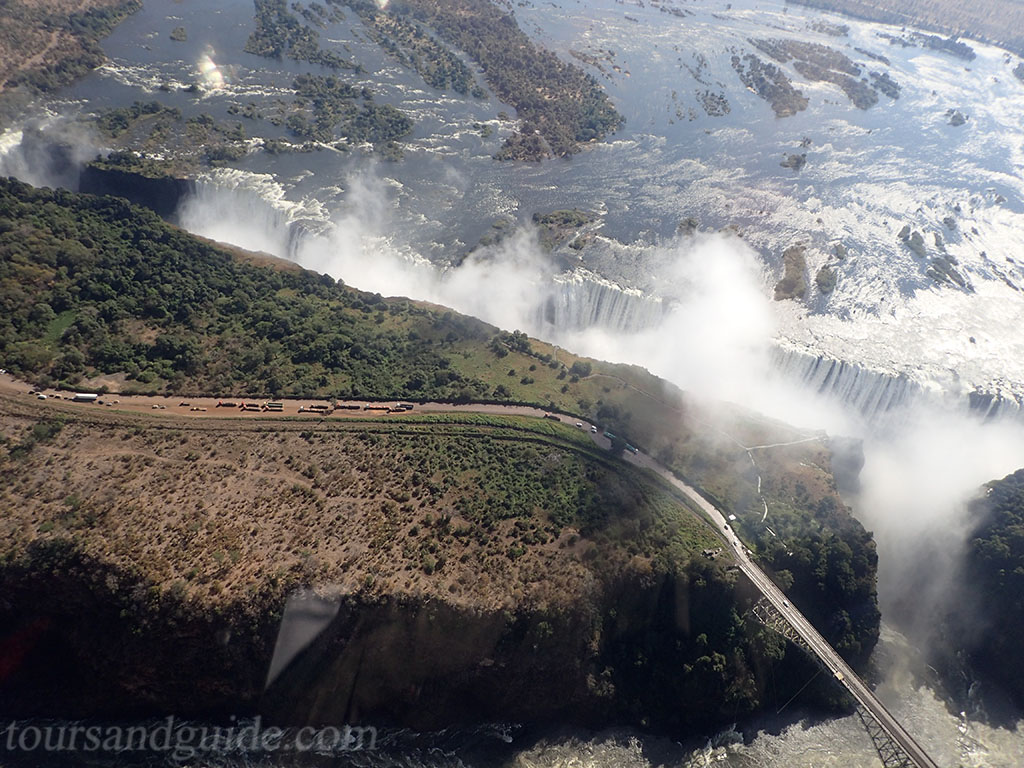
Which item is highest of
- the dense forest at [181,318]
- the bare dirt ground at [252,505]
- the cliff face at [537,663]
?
the dense forest at [181,318]

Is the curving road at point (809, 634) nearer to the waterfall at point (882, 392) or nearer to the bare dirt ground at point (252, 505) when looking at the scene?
the bare dirt ground at point (252, 505)

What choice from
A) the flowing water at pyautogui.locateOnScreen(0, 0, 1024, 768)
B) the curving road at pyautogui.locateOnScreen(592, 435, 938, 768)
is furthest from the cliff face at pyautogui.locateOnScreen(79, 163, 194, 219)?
the curving road at pyautogui.locateOnScreen(592, 435, 938, 768)

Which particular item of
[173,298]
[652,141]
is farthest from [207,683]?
[652,141]

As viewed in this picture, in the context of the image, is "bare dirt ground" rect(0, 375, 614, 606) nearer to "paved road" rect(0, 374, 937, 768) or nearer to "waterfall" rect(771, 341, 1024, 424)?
"paved road" rect(0, 374, 937, 768)

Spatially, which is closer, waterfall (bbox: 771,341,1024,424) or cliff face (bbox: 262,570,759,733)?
cliff face (bbox: 262,570,759,733)

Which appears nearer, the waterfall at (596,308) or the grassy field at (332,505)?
the grassy field at (332,505)

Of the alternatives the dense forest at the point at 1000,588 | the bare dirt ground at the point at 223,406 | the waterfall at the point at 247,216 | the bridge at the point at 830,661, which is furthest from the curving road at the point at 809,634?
the waterfall at the point at 247,216

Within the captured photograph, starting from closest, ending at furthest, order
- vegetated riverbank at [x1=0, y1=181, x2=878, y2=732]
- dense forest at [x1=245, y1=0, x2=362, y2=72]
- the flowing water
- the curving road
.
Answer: vegetated riverbank at [x1=0, y1=181, x2=878, y2=732]
the curving road
the flowing water
dense forest at [x1=245, y1=0, x2=362, y2=72]

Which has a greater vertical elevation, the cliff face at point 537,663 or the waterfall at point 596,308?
the waterfall at point 596,308
